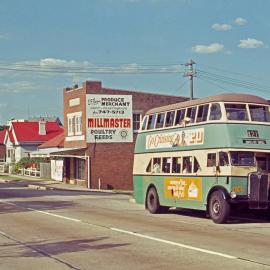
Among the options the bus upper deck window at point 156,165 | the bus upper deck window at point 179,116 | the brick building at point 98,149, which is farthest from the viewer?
the brick building at point 98,149

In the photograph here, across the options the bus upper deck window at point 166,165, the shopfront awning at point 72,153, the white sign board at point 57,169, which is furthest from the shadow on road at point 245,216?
the white sign board at point 57,169

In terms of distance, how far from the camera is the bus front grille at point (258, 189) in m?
18.4

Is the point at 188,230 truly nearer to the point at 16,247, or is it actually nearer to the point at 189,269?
the point at 16,247

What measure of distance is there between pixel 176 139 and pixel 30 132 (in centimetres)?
5851

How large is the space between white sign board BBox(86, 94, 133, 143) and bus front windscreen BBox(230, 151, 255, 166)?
31760 mm

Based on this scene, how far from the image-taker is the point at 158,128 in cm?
2339

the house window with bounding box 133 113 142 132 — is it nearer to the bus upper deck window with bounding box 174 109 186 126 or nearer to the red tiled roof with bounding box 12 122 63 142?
the red tiled roof with bounding box 12 122 63 142

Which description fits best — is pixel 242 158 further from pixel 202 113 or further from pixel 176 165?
pixel 176 165

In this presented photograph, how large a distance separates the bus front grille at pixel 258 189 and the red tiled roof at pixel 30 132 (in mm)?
60517

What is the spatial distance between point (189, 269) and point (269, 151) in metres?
9.60

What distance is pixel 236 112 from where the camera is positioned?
63.5 feet

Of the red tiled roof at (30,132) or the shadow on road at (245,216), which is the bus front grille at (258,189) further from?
the red tiled roof at (30,132)

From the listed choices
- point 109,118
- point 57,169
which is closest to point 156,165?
point 109,118

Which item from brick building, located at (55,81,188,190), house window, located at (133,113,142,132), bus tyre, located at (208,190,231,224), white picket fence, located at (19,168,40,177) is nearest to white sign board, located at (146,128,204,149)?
bus tyre, located at (208,190,231,224)
